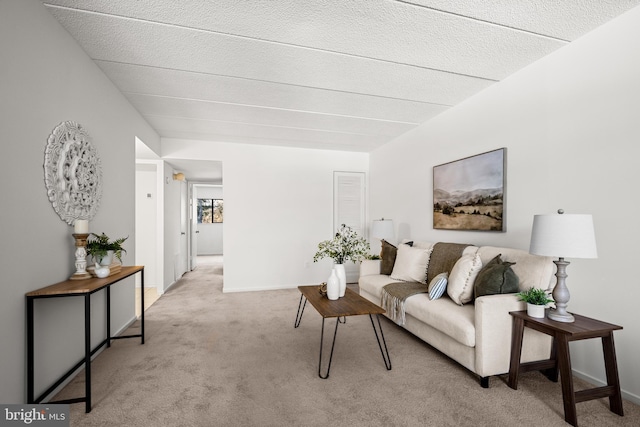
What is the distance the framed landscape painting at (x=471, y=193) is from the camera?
2.84 m

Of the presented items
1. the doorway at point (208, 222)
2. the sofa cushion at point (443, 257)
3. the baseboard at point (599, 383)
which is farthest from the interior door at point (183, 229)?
the baseboard at point (599, 383)

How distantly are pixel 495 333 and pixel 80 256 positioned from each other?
118 inches

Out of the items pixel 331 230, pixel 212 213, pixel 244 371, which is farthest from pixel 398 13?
pixel 212 213

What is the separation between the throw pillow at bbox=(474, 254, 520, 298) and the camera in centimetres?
222

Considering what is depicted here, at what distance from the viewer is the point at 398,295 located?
2941 millimetres

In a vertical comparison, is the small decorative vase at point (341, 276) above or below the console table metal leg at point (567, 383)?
above

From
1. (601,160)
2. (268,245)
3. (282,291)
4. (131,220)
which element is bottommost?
(282,291)

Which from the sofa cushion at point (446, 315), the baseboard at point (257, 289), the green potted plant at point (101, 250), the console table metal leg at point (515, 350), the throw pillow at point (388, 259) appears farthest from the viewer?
the baseboard at point (257, 289)

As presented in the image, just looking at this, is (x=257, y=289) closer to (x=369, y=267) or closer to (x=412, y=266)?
(x=369, y=267)

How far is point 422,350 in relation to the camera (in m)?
2.69

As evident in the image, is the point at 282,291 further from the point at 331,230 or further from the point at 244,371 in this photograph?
the point at 244,371

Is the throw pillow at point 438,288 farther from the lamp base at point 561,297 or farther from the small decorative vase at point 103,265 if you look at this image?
the small decorative vase at point 103,265

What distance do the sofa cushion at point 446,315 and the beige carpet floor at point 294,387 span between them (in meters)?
0.32

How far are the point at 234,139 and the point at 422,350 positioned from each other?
399 centimetres
